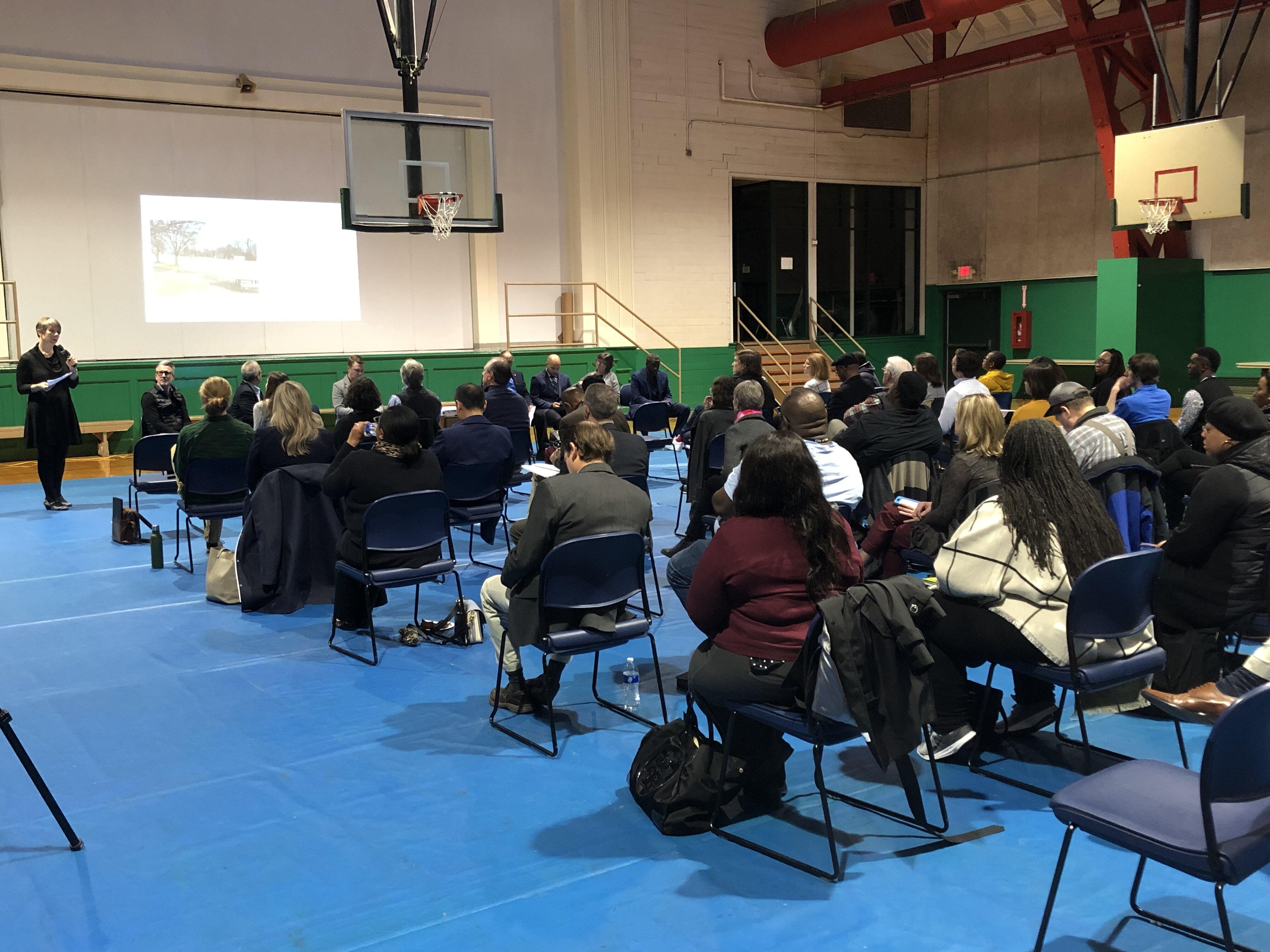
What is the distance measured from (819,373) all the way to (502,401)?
267 cm

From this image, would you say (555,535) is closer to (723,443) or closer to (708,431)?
(708,431)

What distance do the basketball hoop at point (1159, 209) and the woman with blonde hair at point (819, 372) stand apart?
4348 mm

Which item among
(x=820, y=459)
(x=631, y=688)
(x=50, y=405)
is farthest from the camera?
(x=50, y=405)

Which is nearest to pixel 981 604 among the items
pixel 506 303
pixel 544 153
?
pixel 506 303

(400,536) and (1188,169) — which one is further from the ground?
(1188,169)

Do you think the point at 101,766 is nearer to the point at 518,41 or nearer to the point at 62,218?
the point at 62,218

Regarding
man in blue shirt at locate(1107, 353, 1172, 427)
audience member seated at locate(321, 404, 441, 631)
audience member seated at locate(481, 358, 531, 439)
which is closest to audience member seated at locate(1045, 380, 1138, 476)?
man in blue shirt at locate(1107, 353, 1172, 427)

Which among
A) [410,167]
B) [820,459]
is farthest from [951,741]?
[410,167]

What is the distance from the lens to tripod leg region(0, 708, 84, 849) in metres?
3.02

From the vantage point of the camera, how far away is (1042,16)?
16.5 meters

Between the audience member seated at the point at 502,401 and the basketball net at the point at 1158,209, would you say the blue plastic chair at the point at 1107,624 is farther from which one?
the basketball net at the point at 1158,209

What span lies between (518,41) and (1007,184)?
8.26 metres

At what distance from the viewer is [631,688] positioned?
4.74 m

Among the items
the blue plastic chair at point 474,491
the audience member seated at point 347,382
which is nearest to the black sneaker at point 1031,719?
the blue plastic chair at point 474,491
